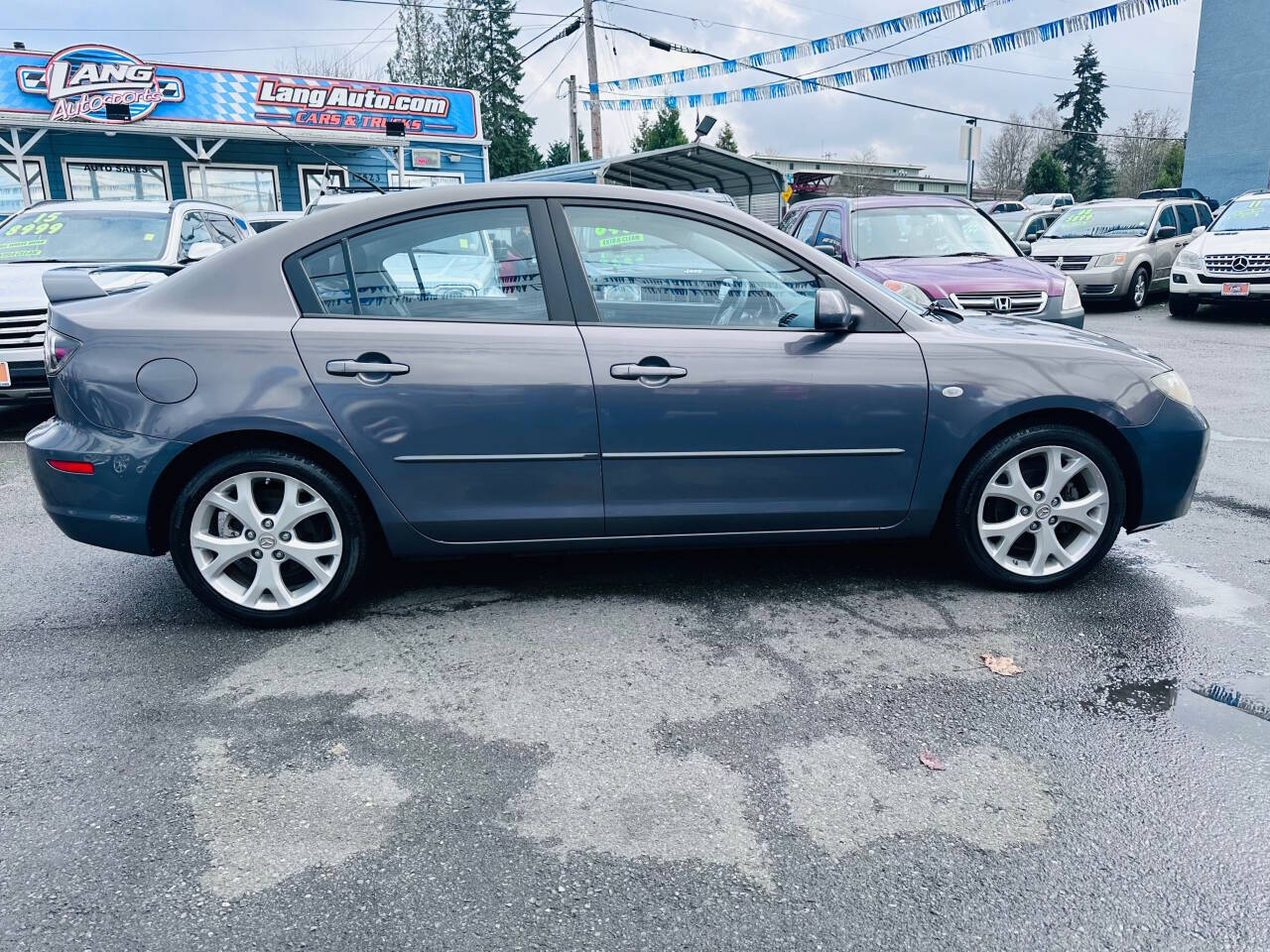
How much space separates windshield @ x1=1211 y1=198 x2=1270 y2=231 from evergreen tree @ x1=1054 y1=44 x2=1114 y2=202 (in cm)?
5040

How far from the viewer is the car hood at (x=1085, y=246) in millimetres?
14633

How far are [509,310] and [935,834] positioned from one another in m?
2.26

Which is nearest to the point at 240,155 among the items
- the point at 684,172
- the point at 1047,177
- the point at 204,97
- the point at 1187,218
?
the point at 204,97

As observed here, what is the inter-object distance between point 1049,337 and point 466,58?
57254 mm

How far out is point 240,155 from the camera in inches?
834

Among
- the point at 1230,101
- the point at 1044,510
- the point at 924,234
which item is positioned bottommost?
the point at 1044,510

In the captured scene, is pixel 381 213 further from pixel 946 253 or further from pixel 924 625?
pixel 946 253

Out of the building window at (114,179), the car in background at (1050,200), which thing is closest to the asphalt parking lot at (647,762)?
the building window at (114,179)

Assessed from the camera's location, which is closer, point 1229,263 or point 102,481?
point 102,481

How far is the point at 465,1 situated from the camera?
55281 mm

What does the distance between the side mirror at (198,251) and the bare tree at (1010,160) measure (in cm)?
6892

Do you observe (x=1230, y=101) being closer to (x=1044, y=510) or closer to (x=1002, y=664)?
(x=1044, y=510)

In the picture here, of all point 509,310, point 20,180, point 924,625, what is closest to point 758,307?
point 509,310

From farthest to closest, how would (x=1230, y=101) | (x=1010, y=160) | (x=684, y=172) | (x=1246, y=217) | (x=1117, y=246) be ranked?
1. (x=1010, y=160)
2. (x=1230, y=101)
3. (x=684, y=172)
4. (x=1117, y=246)
5. (x=1246, y=217)
